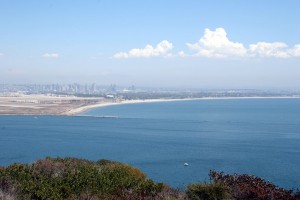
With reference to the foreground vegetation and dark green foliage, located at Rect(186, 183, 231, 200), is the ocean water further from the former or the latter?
dark green foliage, located at Rect(186, 183, 231, 200)

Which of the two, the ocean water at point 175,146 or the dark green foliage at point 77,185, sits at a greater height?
the dark green foliage at point 77,185

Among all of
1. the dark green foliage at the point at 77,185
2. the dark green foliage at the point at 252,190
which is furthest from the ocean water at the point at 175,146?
the dark green foliage at the point at 77,185

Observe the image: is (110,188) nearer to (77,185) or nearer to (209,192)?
(77,185)

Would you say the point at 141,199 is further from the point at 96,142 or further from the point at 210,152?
the point at 96,142

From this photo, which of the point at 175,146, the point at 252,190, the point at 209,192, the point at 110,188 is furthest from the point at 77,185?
the point at 175,146

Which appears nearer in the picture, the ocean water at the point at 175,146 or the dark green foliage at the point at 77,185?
the dark green foliage at the point at 77,185

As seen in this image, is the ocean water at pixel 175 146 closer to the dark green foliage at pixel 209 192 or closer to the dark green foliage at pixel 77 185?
the dark green foliage at pixel 77 185

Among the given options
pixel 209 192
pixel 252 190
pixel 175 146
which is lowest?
pixel 175 146

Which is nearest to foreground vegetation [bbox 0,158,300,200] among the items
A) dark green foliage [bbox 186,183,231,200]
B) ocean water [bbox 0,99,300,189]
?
dark green foliage [bbox 186,183,231,200]

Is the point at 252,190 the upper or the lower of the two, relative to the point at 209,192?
upper

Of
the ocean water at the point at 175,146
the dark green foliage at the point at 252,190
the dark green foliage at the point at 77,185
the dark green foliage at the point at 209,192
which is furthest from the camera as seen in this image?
the ocean water at the point at 175,146

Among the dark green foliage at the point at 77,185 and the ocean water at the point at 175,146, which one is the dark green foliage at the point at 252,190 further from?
the ocean water at the point at 175,146

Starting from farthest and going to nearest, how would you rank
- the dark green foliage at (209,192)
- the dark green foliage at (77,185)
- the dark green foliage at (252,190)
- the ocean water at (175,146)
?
the ocean water at (175,146), the dark green foliage at (209,192), the dark green foliage at (252,190), the dark green foliage at (77,185)
